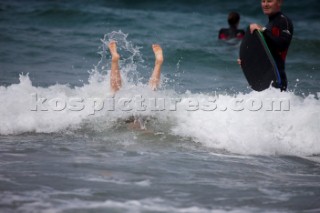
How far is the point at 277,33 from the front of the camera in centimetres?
628

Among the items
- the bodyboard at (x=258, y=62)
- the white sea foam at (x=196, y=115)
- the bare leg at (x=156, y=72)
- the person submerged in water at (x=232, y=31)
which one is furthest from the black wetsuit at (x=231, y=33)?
the bodyboard at (x=258, y=62)

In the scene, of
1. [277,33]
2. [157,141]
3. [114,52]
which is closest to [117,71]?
[114,52]

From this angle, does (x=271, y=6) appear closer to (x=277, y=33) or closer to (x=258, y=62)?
(x=277, y=33)

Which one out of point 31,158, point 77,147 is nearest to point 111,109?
point 77,147

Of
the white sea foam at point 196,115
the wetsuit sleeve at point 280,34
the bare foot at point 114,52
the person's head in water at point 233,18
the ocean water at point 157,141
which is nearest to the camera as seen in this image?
the ocean water at point 157,141

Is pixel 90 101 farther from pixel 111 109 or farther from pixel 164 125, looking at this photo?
pixel 164 125

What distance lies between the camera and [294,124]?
6582 mm

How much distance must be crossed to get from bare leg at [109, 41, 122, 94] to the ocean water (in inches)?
4.0

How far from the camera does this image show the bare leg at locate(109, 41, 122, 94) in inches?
271

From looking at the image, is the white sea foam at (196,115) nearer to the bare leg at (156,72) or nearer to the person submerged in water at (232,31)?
the bare leg at (156,72)

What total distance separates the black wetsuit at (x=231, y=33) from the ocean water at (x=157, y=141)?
5.08ft

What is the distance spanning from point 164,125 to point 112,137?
2.42 feet

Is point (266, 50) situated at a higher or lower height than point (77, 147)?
higher

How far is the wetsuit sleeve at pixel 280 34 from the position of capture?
6227 millimetres
